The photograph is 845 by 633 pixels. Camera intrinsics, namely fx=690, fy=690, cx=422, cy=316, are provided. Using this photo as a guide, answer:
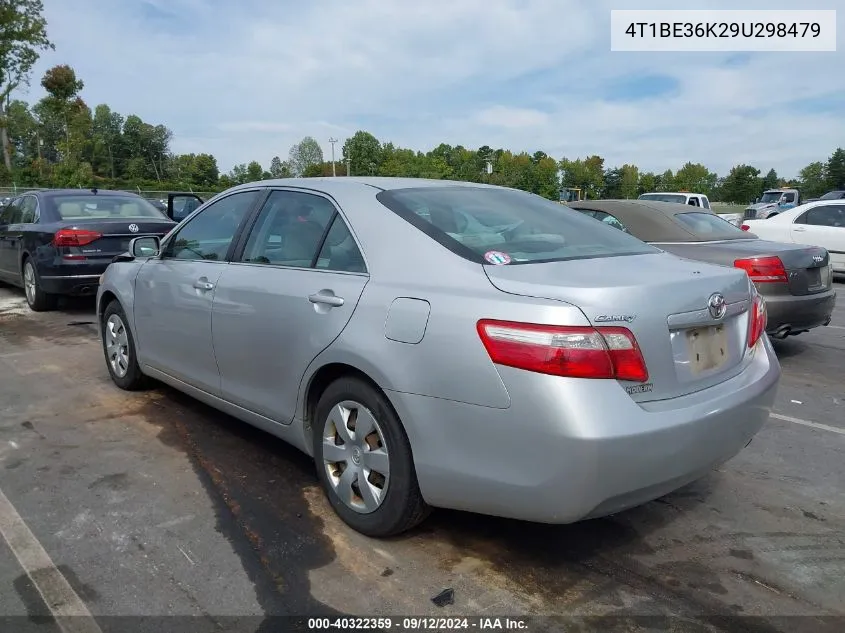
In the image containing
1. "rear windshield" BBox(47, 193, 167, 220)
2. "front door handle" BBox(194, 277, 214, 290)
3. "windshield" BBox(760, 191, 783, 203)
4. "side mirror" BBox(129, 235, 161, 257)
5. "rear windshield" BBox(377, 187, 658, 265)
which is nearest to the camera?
"rear windshield" BBox(377, 187, 658, 265)

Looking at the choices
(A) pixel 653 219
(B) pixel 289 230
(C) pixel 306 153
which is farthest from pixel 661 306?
(C) pixel 306 153

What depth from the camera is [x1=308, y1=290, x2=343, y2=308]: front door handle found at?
3014 mm

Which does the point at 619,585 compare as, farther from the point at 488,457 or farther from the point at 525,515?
the point at 488,457

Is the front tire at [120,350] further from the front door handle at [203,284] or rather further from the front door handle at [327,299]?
the front door handle at [327,299]

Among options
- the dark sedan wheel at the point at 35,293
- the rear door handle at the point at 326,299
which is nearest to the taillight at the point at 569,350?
the rear door handle at the point at 326,299

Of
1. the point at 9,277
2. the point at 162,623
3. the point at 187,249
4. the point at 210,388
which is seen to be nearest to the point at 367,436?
the point at 162,623

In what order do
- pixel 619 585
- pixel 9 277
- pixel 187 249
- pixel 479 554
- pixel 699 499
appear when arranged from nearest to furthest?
1. pixel 619 585
2. pixel 479 554
3. pixel 699 499
4. pixel 187 249
5. pixel 9 277

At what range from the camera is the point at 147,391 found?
520 centimetres

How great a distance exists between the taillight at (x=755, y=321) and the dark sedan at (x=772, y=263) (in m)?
3.20

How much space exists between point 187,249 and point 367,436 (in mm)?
2134

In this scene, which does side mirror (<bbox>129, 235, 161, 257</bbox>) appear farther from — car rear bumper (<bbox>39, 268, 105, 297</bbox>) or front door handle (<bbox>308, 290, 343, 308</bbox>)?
car rear bumper (<bbox>39, 268, 105, 297</bbox>)

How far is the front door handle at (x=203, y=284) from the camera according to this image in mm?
3885

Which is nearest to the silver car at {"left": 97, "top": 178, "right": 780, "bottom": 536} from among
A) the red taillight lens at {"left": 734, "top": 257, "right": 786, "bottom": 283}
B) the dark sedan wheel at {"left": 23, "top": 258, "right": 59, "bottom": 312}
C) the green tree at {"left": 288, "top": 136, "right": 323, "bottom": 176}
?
the red taillight lens at {"left": 734, "top": 257, "right": 786, "bottom": 283}

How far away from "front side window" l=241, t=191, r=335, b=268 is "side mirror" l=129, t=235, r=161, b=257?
1275 mm
